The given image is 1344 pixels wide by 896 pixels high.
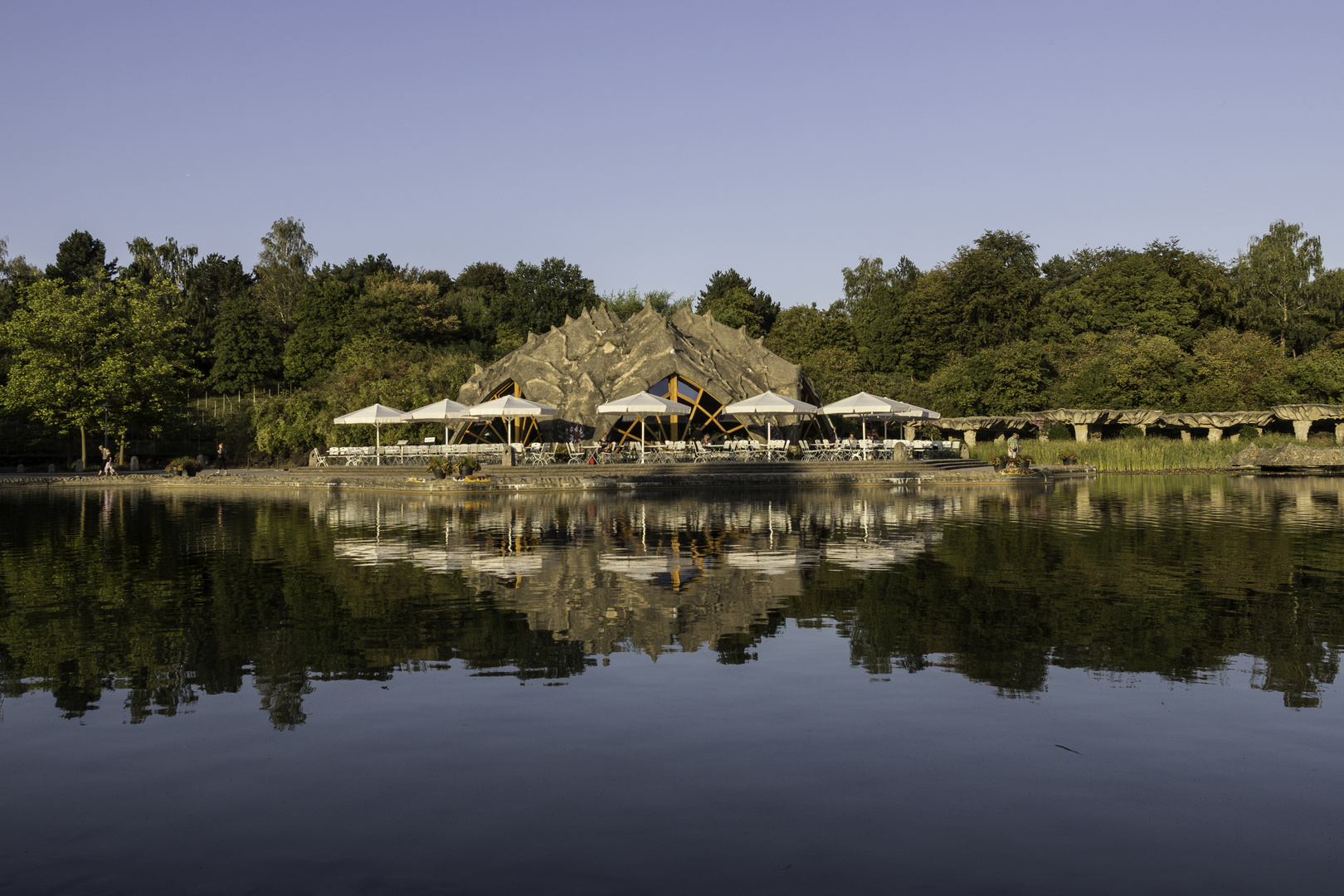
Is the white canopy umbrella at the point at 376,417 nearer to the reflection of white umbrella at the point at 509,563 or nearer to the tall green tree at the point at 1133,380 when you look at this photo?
the reflection of white umbrella at the point at 509,563

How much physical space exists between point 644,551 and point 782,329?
5075cm

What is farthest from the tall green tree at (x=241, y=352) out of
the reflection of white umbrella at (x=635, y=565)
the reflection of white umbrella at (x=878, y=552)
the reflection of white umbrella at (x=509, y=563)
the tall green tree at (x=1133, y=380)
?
the reflection of white umbrella at (x=878, y=552)

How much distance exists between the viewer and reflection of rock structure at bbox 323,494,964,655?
9883mm

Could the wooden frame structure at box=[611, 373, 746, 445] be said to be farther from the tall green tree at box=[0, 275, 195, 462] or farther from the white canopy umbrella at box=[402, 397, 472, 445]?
the tall green tree at box=[0, 275, 195, 462]

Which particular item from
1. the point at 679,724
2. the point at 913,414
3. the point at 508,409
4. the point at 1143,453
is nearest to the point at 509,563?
the point at 679,724

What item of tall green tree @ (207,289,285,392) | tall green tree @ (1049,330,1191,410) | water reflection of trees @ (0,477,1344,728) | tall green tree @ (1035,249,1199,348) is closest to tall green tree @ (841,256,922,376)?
tall green tree @ (1035,249,1199,348)

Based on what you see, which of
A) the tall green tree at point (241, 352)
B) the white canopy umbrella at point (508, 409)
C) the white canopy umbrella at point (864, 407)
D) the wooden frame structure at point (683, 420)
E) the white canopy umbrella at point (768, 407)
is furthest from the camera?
the tall green tree at point (241, 352)

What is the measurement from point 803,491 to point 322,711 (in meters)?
22.9

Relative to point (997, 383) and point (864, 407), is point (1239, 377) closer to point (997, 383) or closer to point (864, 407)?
point (997, 383)

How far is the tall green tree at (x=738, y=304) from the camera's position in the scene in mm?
66375

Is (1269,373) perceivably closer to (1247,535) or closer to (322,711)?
(1247,535)

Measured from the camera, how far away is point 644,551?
49.3 ft

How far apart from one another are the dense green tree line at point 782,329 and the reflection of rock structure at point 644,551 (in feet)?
84.7

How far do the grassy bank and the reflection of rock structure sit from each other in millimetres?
18802
